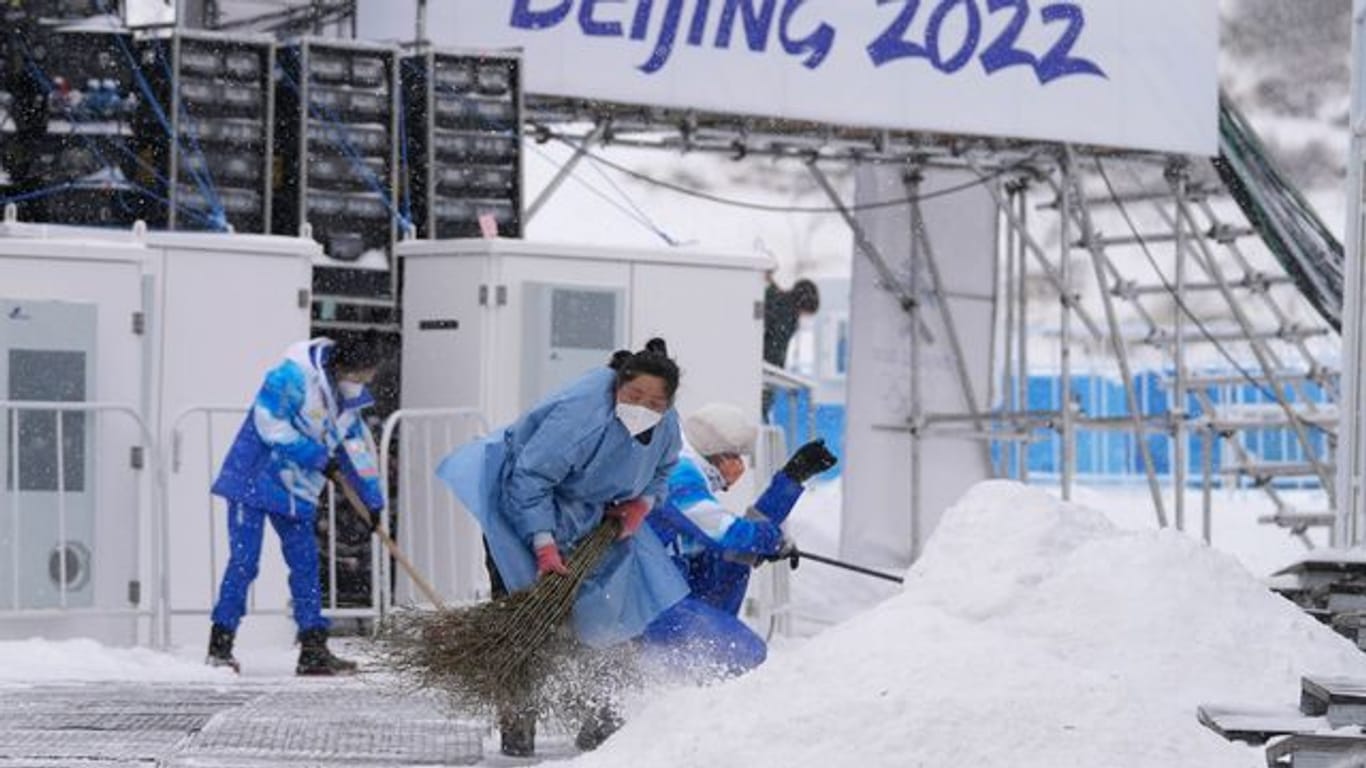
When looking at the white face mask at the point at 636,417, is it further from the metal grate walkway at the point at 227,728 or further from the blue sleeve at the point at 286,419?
the blue sleeve at the point at 286,419

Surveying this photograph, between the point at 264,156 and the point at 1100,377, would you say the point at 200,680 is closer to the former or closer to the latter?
the point at 264,156

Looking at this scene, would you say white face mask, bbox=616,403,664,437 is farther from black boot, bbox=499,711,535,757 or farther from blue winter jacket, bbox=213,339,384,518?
blue winter jacket, bbox=213,339,384,518

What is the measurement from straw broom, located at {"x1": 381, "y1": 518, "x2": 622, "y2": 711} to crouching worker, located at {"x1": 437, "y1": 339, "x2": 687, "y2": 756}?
51 millimetres

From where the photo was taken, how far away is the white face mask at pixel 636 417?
9.34 m

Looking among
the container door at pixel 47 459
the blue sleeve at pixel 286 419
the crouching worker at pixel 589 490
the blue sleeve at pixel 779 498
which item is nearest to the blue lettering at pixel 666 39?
the container door at pixel 47 459

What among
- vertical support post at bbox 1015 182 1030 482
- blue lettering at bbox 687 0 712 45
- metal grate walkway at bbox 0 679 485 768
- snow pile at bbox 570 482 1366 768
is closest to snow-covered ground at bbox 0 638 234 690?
metal grate walkway at bbox 0 679 485 768

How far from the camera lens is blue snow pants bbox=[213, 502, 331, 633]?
1316 cm

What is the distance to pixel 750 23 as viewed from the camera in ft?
66.3

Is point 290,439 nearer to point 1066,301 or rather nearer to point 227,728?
point 227,728

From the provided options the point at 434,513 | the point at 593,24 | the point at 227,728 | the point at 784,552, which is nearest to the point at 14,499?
the point at 434,513

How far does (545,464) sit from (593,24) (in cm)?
1065

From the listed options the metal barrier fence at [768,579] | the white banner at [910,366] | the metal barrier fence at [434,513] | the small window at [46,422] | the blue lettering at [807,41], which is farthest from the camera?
the white banner at [910,366]

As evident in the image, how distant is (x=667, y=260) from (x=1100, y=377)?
83.7 feet

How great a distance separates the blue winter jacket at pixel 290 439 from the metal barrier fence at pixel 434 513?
2.12 metres
